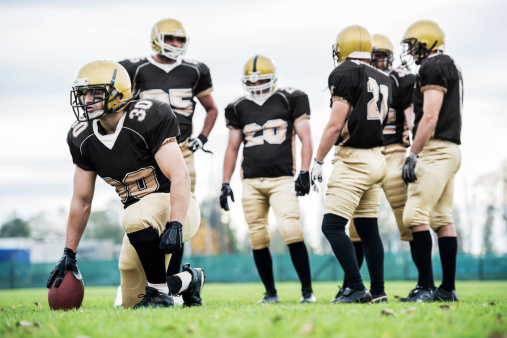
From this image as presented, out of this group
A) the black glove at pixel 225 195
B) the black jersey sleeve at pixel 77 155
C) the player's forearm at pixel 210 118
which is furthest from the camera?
the player's forearm at pixel 210 118

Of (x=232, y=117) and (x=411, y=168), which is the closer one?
(x=411, y=168)

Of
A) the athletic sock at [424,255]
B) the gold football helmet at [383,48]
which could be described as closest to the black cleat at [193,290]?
the athletic sock at [424,255]

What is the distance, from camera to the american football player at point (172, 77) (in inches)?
253

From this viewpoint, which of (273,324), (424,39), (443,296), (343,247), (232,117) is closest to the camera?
(273,324)

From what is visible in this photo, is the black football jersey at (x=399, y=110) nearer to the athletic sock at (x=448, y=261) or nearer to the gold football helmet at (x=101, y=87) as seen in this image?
the athletic sock at (x=448, y=261)

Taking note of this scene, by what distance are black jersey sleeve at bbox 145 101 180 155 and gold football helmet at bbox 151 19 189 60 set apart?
208 cm

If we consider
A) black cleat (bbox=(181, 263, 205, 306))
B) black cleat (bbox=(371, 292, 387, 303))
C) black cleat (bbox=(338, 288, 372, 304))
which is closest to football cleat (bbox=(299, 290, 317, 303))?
black cleat (bbox=(371, 292, 387, 303))

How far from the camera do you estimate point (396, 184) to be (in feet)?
20.0

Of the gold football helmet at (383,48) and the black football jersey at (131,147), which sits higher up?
the gold football helmet at (383,48)

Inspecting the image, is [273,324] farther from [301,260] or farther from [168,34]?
[168,34]

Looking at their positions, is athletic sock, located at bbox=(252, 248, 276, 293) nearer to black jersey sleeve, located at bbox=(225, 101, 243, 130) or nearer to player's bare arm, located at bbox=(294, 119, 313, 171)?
player's bare arm, located at bbox=(294, 119, 313, 171)

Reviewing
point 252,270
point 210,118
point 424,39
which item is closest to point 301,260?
point 210,118

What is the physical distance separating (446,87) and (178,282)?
116 inches

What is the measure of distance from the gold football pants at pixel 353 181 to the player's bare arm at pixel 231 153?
1.67 metres
